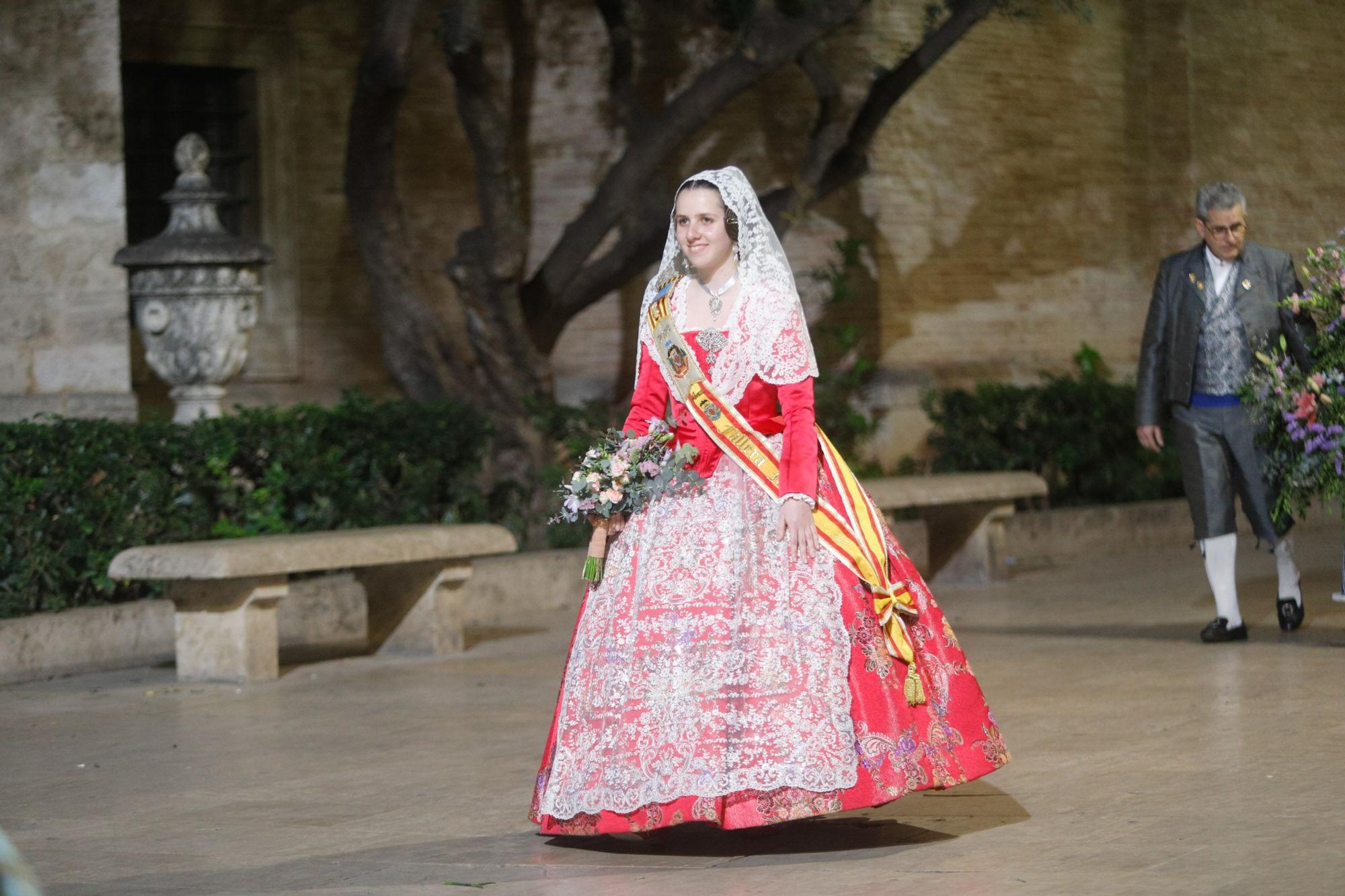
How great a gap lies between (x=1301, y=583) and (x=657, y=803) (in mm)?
6888

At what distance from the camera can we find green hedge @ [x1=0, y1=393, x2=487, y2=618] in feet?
27.8

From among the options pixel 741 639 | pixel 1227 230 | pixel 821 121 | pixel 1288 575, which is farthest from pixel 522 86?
pixel 741 639

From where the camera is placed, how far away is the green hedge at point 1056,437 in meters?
13.4

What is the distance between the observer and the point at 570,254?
1237 cm

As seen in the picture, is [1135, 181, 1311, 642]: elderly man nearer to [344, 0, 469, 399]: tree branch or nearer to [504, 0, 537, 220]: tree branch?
[344, 0, 469, 399]: tree branch

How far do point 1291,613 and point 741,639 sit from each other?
467 cm

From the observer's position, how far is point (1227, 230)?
8.03 meters

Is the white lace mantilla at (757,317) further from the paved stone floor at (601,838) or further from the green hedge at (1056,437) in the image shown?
the green hedge at (1056,437)

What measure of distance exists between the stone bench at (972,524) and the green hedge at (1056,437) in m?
1.68

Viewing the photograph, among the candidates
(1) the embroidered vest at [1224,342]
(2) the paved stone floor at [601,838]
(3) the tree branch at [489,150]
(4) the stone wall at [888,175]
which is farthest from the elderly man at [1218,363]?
(4) the stone wall at [888,175]

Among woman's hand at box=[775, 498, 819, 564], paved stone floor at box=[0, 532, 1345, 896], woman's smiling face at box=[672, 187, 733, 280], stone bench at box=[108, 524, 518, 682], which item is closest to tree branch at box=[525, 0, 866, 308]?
stone bench at box=[108, 524, 518, 682]

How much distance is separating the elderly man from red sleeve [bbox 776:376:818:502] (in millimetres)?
3614

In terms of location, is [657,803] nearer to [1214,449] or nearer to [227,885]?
[227,885]

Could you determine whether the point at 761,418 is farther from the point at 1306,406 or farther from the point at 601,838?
the point at 1306,406
